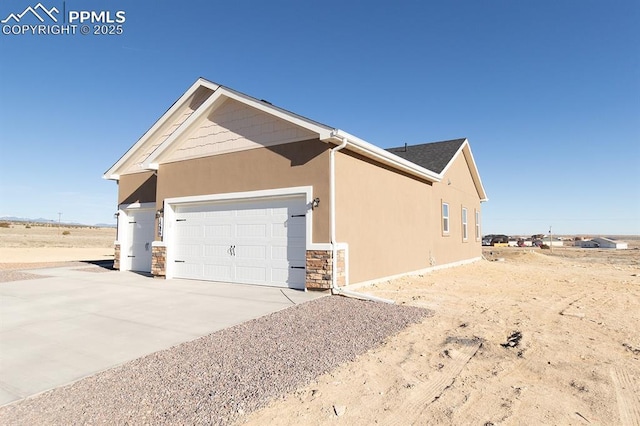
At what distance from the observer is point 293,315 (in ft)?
20.8

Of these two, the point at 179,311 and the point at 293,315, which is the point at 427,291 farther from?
the point at 179,311

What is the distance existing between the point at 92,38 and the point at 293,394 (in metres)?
12.8

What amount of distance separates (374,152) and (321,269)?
3.51 meters

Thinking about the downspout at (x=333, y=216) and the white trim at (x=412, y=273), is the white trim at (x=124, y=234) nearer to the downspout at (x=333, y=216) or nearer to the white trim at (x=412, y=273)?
the downspout at (x=333, y=216)

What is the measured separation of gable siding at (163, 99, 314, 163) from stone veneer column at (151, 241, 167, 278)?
111 inches

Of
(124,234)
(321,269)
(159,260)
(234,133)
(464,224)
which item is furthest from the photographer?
(464,224)

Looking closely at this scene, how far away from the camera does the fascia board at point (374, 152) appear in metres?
8.30

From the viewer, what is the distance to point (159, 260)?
11398mm

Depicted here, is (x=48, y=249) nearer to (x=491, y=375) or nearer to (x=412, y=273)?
(x=412, y=273)

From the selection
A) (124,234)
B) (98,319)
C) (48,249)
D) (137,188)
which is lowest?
(98,319)

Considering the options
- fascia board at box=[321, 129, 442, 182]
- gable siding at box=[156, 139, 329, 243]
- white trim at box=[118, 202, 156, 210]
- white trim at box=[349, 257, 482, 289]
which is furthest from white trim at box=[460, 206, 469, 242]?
white trim at box=[118, 202, 156, 210]

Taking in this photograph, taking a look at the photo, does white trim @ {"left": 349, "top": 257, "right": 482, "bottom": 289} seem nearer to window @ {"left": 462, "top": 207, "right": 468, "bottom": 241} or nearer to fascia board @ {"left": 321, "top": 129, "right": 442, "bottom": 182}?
window @ {"left": 462, "top": 207, "right": 468, "bottom": 241}

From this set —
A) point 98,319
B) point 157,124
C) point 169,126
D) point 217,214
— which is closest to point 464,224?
point 217,214

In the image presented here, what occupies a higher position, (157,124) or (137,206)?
(157,124)
